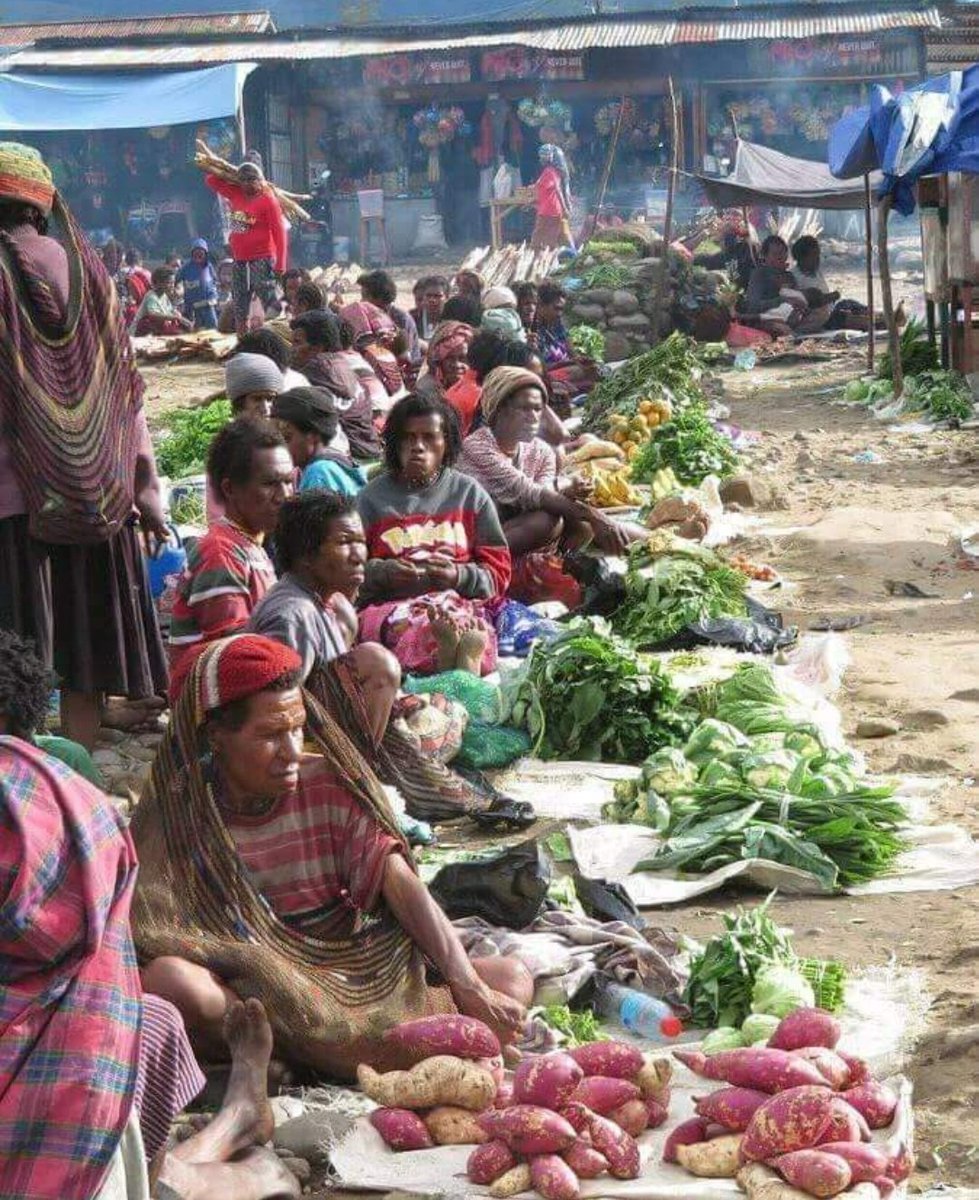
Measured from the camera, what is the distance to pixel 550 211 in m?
25.9

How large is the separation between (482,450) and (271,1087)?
464 cm

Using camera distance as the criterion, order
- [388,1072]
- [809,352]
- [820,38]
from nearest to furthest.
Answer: [388,1072] → [809,352] → [820,38]

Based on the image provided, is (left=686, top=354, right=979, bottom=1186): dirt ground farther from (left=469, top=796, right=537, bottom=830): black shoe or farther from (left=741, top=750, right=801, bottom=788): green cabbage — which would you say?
(left=469, top=796, right=537, bottom=830): black shoe

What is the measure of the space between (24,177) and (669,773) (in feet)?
8.18

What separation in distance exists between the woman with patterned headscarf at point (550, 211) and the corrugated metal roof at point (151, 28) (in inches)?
227

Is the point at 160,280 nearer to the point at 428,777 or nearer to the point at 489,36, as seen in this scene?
the point at 489,36

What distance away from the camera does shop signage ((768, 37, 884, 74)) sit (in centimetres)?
2734

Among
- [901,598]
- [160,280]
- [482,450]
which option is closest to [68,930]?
[482,450]

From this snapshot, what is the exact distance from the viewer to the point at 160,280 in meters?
21.2

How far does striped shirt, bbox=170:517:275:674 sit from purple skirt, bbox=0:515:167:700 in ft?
1.09

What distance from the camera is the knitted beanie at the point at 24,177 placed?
5.22m

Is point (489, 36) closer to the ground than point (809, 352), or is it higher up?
higher up

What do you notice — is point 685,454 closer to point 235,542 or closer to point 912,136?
point 912,136

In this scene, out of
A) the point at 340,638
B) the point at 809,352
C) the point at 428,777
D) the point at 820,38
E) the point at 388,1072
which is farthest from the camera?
the point at 820,38
